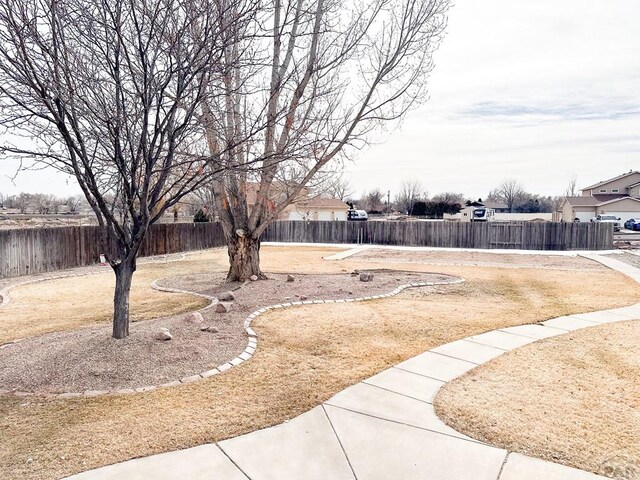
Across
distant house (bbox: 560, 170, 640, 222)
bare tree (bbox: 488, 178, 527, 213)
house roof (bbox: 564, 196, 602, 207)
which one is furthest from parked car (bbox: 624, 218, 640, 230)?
bare tree (bbox: 488, 178, 527, 213)

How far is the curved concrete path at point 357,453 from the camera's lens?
2.55 meters

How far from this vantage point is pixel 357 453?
277cm

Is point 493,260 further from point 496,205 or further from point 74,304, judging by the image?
point 496,205

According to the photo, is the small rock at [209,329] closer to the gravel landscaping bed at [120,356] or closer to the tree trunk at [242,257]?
the gravel landscaping bed at [120,356]

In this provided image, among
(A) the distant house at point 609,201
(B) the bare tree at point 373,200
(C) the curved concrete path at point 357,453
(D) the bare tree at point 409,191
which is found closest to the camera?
(C) the curved concrete path at point 357,453

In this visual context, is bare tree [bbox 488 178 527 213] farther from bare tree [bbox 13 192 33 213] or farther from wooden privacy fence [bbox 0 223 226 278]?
bare tree [bbox 13 192 33 213]

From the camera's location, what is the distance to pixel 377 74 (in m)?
9.25

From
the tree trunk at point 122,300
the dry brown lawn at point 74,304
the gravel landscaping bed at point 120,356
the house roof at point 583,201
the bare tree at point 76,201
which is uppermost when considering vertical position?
the house roof at point 583,201

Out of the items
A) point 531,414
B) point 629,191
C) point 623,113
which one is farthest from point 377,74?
point 629,191

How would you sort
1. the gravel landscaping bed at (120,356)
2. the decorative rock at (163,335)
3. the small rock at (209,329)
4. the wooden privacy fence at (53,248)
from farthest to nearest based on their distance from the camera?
the wooden privacy fence at (53,248), the small rock at (209,329), the decorative rock at (163,335), the gravel landscaping bed at (120,356)

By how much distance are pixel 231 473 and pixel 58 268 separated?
43.8 ft

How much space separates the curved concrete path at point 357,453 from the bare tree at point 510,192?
69738mm

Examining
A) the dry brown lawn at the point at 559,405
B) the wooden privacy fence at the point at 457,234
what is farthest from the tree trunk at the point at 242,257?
the wooden privacy fence at the point at 457,234

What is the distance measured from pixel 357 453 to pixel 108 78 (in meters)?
4.28
